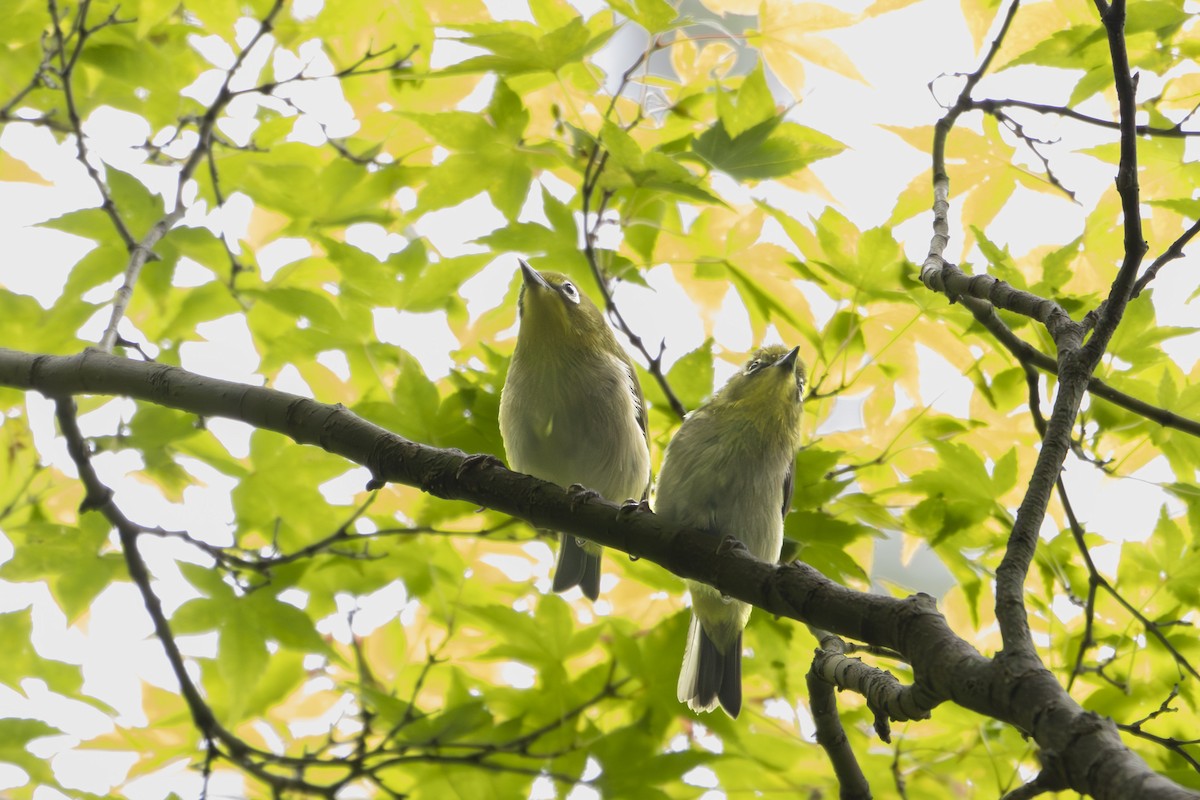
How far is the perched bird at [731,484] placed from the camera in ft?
Answer: 8.98

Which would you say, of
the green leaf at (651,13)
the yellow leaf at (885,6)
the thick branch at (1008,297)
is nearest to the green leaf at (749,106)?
the green leaf at (651,13)

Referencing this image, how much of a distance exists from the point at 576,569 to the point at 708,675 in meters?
0.49

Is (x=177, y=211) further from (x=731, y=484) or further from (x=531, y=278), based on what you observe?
(x=731, y=484)

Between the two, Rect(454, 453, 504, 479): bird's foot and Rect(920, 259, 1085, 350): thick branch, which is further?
Rect(454, 453, 504, 479): bird's foot

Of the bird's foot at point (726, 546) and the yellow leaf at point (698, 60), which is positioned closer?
the bird's foot at point (726, 546)

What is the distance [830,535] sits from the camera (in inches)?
95.0

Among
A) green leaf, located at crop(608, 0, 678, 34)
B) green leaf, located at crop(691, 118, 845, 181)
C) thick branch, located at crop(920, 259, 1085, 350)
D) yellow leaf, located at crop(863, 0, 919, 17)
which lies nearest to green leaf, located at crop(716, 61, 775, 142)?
green leaf, located at crop(691, 118, 845, 181)

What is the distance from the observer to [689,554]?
71.8 inches

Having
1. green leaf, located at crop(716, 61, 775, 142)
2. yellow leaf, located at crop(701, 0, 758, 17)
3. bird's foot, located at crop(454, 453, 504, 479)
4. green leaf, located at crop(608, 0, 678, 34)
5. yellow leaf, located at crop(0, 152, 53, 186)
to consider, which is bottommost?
bird's foot, located at crop(454, 453, 504, 479)

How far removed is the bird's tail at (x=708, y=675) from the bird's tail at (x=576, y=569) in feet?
1.09

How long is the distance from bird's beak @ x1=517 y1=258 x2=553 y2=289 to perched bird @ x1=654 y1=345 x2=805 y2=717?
0.60 m

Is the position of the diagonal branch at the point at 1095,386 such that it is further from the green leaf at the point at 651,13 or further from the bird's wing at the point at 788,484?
the green leaf at the point at 651,13

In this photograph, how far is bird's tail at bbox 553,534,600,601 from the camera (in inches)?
119

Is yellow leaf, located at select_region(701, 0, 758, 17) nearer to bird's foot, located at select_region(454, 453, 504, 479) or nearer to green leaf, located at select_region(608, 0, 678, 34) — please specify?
green leaf, located at select_region(608, 0, 678, 34)
